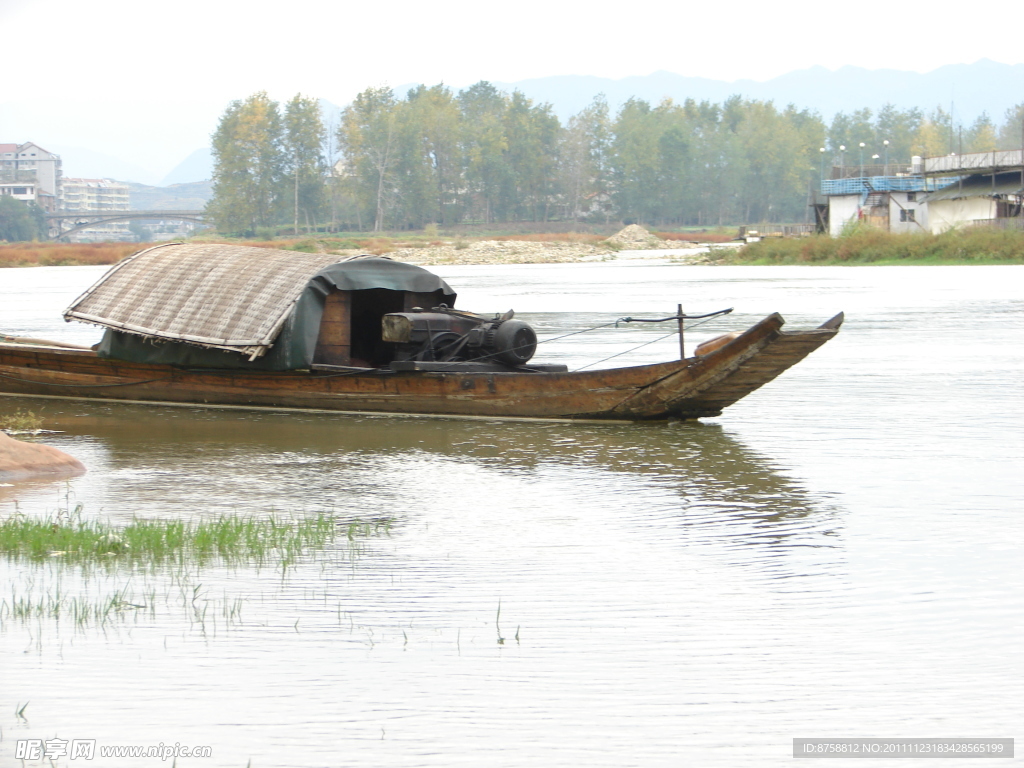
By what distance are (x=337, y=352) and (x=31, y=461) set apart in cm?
431

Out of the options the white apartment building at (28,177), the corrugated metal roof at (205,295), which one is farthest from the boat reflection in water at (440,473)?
the white apartment building at (28,177)

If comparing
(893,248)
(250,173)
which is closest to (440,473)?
(893,248)

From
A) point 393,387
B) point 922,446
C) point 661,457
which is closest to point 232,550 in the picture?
point 661,457

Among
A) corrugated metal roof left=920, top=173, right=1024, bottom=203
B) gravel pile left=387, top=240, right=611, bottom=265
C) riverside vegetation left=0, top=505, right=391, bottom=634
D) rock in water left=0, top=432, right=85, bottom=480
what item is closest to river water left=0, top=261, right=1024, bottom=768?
riverside vegetation left=0, top=505, right=391, bottom=634

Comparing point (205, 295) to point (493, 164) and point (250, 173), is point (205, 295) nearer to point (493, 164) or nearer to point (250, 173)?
point (250, 173)

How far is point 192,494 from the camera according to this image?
32.0 feet

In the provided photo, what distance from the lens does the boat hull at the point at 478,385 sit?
11.8 metres

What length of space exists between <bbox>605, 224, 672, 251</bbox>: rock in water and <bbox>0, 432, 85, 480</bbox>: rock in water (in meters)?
75.8

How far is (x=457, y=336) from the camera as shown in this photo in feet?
44.7

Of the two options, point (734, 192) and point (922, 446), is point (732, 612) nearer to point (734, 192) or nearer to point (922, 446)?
point (922, 446)

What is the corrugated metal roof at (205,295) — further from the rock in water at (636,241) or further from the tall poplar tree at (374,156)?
the tall poplar tree at (374,156)

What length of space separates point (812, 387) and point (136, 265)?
9.31 m

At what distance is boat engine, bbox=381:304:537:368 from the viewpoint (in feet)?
43.2

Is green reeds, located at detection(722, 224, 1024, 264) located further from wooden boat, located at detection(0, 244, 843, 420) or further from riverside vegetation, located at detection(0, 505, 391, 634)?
riverside vegetation, located at detection(0, 505, 391, 634)
